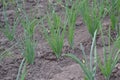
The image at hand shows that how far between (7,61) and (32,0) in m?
0.99

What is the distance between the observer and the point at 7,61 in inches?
75.3

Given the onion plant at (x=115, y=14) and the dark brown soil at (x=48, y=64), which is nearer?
the dark brown soil at (x=48, y=64)

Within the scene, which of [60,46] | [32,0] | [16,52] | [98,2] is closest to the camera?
[60,46]

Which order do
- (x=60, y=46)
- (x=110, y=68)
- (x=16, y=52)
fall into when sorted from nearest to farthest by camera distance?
1. (x=110, y=68)
2. (x=60, y=46)
3. (x=16, y=52)

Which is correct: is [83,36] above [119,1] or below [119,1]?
below

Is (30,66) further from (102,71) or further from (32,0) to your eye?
(32,0)

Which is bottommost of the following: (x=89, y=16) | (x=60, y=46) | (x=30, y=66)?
(x=30, y=66)

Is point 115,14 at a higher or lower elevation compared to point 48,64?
higher

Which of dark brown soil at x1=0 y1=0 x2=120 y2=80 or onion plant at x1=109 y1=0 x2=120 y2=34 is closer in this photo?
dark brown soil at x1=0 y1=0 x2=120 y2=80

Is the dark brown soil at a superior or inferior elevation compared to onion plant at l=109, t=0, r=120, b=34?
inferior

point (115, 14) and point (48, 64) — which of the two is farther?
point (115, 14)

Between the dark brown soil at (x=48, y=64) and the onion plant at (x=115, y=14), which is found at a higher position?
the onion plant at (x=115, y=14)

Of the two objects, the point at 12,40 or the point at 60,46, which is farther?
the point at 12,40

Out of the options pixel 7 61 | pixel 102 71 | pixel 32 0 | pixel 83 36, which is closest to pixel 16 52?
pixel 7 61
